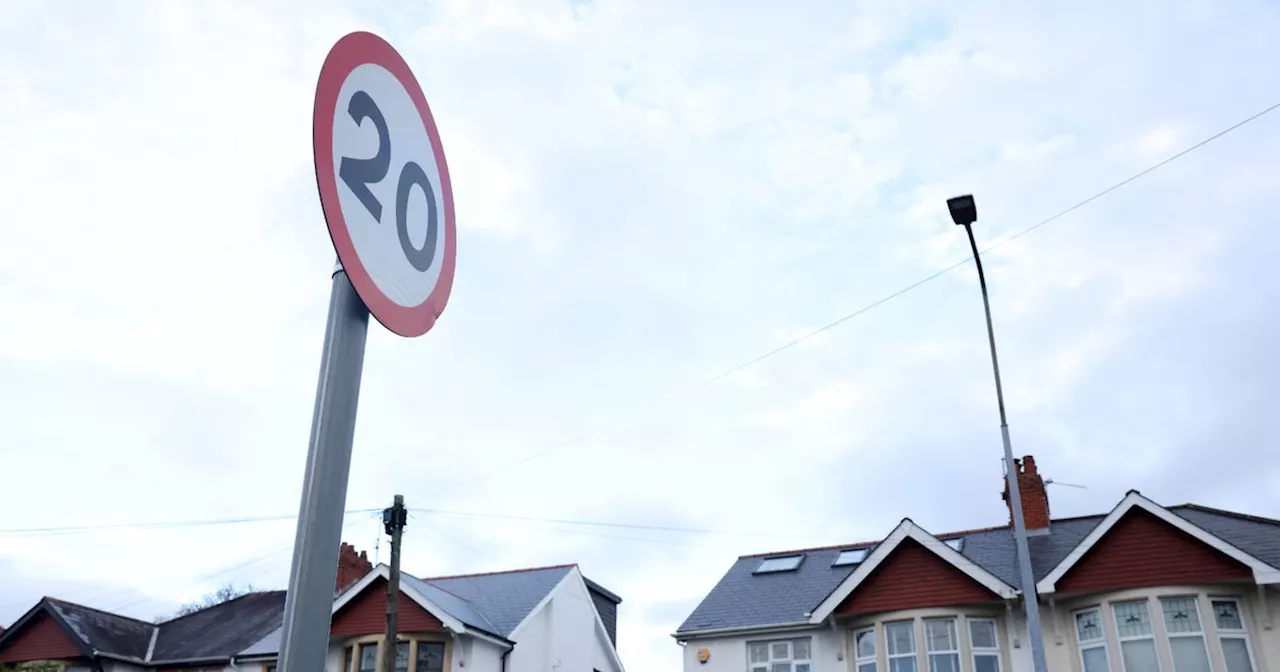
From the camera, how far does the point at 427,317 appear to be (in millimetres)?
2828

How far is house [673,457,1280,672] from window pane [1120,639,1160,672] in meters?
0.03

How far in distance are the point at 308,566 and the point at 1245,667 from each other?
23537 millimetres

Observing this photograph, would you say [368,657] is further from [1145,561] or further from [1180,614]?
[1180,614]

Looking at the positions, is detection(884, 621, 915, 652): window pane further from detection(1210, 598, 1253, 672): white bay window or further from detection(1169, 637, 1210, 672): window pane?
detection(1210, 598, 1253, 672): white bay window

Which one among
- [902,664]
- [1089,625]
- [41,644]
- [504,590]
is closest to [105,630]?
[41,644]

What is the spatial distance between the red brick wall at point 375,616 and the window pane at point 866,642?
37.4 feet

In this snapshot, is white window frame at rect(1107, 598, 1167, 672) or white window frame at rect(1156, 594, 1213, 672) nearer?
white window frame at rect(1156, 594, 1213, 672)

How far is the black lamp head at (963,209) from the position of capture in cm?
1597

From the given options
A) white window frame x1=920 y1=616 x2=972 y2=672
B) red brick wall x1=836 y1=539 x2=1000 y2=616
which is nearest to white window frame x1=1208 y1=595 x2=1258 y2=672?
red brick wall x1=836 y1=539 x2=1000 y2=616

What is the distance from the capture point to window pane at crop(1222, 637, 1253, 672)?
20719mm

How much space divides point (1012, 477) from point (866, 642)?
9.62m

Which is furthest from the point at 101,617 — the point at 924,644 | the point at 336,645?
the point at 924,644

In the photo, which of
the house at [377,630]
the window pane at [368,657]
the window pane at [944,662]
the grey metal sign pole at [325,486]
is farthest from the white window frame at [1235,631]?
the grey metal sign pole at [325,486]

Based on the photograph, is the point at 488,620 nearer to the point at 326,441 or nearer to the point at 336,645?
the point at 336,645
